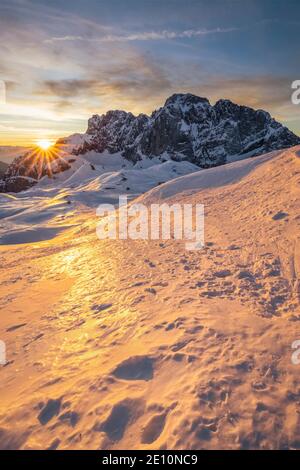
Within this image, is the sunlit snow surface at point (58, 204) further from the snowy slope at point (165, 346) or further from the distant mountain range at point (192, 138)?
the distant mountain range at point (192, 138)

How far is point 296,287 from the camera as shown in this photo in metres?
6.62

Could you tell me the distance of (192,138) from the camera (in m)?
184

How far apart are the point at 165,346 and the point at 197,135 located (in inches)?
7571

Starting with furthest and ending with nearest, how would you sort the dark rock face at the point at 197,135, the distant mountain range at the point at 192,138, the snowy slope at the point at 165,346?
the dark rock face at the point at 197,135 < the distant mountain range at the point at 192,138 < the snowy slope at the point at 165,346

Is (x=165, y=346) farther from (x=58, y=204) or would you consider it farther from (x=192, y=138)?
(x=192, y=138)

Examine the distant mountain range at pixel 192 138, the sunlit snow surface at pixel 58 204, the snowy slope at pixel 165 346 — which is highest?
the distant mountain range at pixel 192 138

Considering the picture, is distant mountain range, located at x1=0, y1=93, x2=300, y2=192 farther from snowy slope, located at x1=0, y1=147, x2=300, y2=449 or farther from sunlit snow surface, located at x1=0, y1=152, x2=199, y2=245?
snowy slope, located at x1=0, y1=147, x2=300, y2=449

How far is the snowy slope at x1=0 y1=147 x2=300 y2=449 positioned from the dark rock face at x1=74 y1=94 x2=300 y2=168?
167 meters

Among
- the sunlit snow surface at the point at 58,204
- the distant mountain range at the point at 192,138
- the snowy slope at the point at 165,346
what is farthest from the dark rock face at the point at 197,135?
the snowy slope at the point at 165,346

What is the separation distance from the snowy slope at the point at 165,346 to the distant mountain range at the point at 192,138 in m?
162

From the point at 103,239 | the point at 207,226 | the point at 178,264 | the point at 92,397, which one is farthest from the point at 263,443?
the point at 103,239

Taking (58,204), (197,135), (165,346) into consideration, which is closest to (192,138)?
(197,135)

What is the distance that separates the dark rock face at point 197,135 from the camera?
587 ft
